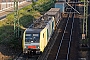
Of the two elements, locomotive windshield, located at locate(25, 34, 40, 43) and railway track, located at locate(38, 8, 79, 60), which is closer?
locomotive windshield, located at locate(25, 34, 40, 43)

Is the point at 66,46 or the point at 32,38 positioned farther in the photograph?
the point at 66,46

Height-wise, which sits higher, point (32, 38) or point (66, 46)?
point (32, 38)

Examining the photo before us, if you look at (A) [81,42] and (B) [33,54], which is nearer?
(B) [33,54]

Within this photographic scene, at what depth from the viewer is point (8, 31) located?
128 feet

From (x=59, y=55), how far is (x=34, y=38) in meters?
4.30

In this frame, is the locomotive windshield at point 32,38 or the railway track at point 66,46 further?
the railway track at point 66,46

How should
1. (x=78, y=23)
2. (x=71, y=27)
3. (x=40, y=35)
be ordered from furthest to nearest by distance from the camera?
(x=78, y=23) → (x=71, y=27) → (x=40, y=35)

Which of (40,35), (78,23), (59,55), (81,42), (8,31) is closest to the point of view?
(40,35)

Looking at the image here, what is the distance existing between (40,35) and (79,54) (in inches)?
243

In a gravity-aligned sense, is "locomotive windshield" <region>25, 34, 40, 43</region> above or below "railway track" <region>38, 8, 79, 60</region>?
above

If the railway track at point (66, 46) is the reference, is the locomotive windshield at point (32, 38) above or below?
above

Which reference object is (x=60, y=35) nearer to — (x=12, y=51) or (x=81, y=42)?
(x=81, y=42)

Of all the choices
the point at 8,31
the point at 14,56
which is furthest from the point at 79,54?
the point at 8,31

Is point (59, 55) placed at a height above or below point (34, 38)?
below
